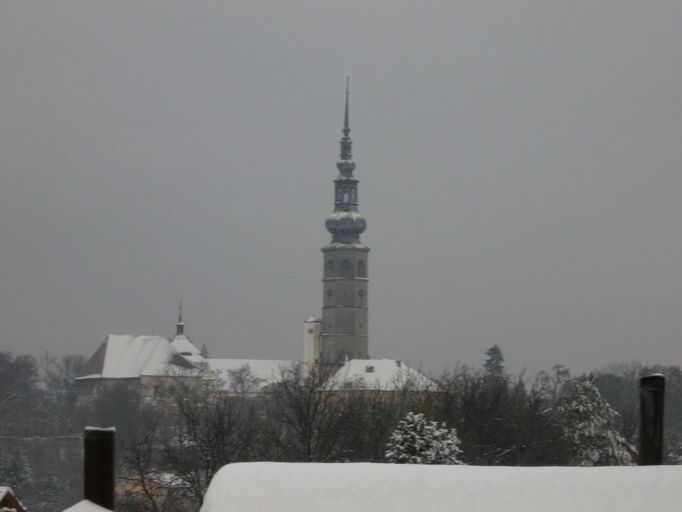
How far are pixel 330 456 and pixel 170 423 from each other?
9269 cm

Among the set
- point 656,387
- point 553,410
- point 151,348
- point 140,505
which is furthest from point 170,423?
point 656,387

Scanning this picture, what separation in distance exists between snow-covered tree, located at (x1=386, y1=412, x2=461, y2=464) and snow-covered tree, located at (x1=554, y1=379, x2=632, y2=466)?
14.9m

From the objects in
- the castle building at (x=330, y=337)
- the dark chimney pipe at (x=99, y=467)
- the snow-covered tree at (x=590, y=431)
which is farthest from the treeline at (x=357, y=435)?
the castle building at (x=330, y=337)

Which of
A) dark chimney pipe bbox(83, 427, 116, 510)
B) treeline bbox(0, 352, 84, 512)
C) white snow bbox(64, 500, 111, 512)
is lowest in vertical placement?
treeline bbox(0, 352, 84, 512)

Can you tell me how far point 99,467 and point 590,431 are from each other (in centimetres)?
3814

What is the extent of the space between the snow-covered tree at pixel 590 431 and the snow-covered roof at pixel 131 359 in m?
118

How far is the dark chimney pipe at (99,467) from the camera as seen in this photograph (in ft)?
35.9

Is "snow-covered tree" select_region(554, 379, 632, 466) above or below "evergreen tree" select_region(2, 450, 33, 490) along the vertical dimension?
above

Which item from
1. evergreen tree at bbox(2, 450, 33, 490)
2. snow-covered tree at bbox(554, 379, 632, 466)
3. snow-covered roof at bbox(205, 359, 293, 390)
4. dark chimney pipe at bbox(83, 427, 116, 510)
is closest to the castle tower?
snow-covered roof at bbox(205, 359, 293, 390)

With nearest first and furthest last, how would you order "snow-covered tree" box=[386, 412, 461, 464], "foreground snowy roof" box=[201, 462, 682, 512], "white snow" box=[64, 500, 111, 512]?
"foreground snowy roof" box=[201, 462, 682, 512] → "white snow" box=[64, 500, 111, 512] → "snow-covered tree" box=[386, 412, 461, 464]

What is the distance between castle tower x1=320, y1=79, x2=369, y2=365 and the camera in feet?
545

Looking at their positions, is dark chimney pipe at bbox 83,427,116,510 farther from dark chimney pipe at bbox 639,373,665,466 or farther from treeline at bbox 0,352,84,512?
treeline at bbox 0,352,84,512

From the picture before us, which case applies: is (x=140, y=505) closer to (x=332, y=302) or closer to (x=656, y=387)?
(x=656, y=387)

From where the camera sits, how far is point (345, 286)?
167m
